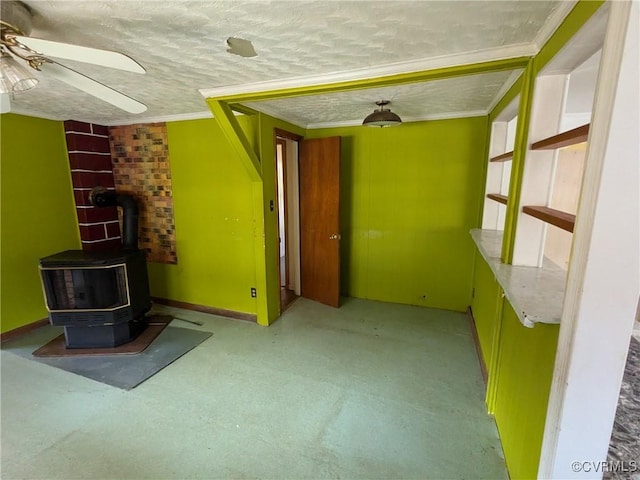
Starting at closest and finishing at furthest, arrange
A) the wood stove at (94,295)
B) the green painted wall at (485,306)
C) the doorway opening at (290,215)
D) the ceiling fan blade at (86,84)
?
the ceiling fan blade at (86,84) < the green painted wall at (485,306) < the wood stove at (94,295) < the doorway opening at (290,215)

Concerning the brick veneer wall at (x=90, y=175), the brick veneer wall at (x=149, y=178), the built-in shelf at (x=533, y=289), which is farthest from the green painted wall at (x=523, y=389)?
the brick veneer wall at (x=90, y=175)

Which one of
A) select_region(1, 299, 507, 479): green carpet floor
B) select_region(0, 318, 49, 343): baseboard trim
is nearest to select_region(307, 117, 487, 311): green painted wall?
select_region(1, 299, 507, 479): green carpet floor

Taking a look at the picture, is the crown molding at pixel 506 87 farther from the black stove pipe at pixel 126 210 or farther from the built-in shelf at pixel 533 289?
the black stove pipe at pixel 126 210


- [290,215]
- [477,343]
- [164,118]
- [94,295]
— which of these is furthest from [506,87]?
[94,295]

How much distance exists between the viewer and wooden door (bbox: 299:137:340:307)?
3.36 meters

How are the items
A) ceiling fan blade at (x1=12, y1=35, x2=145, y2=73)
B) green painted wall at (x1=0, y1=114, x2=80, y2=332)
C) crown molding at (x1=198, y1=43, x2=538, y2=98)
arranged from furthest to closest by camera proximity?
green painted wall at (x1=0, y1=114, x2=80, y2=332)
crown molding at (x1=198, y1=43, x2=538, y2=98)
ceiling fan blade at (x1=12, y1=35, x2=145, y2=73)

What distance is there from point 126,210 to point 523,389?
3718 millimetres

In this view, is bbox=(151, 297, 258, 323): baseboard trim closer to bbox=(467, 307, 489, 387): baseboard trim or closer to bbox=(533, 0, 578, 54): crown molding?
bbox=(467, 307, 489, 387): baseboard trim

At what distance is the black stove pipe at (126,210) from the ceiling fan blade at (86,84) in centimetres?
196

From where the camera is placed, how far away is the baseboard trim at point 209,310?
10.9ft

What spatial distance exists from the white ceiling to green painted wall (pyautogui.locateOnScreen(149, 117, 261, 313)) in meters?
0.88

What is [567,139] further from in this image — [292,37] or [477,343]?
[477,343]

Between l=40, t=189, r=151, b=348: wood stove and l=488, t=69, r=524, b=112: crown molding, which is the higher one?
l=488, t=69, r=524, b=112: crown molding

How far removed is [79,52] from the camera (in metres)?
1.06
